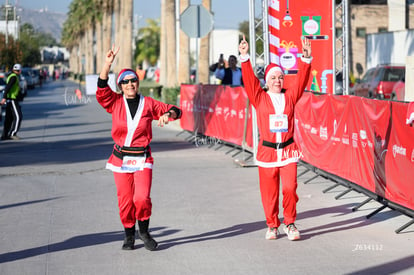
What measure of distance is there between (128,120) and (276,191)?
5.88 ft

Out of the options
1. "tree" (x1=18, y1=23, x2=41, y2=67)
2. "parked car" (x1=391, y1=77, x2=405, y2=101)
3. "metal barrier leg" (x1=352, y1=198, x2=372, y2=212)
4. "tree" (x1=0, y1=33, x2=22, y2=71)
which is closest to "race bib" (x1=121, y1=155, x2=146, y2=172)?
"metal barrier leg" (x1=352, y1=198, x2=372, y2=212)

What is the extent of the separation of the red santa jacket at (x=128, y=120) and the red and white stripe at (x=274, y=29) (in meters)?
6.10

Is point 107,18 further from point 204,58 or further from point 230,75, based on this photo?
point 230,75

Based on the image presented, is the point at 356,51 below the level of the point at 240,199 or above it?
above

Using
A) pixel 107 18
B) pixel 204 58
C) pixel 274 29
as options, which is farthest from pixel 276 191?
pixel 107 18

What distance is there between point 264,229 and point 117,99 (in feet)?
7.83

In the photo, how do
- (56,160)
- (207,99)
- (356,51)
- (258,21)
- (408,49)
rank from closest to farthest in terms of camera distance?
1. (258,21)
2. (56,160)
3. (207,99)
4. (408,49)
5. (356,51)

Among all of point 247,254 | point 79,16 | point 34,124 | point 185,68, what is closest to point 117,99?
point 247,254

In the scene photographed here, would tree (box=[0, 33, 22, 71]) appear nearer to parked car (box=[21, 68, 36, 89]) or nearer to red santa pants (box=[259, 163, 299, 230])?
parked car (box=[21, 68, 36, 89])

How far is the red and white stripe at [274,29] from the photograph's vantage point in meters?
13.8

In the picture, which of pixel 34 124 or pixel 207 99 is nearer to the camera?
pixel 207 99

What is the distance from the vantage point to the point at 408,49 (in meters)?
39.2

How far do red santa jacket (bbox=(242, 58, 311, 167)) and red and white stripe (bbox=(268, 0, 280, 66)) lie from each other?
17.5 feet

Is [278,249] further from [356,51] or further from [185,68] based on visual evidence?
[356,51]
